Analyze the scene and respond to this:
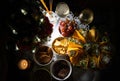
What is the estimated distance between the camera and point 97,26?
2533 mm

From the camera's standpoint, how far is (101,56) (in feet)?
7.72

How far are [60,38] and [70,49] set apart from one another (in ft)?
0.53

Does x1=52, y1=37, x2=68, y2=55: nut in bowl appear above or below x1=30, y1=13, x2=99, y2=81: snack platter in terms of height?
above

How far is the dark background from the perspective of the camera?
2.47 m

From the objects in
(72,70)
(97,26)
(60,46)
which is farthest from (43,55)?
(97,26)

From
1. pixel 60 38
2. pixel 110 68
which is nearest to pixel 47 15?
pixel 60 38

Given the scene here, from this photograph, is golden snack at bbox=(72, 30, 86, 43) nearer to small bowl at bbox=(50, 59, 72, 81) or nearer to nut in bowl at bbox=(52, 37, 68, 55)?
nut in bowl at bbox=(52, 37, 68, 55)

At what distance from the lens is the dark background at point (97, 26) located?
247 centimetres

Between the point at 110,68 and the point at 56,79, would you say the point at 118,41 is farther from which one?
the point at 56,79

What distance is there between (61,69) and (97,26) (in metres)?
0.55

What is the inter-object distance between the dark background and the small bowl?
0.29 metres

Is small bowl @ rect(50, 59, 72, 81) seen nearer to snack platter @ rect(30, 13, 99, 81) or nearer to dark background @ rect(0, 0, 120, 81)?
snack platter @ rect(30, 13, 99, 81)

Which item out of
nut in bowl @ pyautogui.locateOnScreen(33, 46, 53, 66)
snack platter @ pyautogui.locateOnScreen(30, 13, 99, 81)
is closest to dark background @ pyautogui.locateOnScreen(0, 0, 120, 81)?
snack platter @ pyautogui.locateOnScreen(30, 13, 99, 81)

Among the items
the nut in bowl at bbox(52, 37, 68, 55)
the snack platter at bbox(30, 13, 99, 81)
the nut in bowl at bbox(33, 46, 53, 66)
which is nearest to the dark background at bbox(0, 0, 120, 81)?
the snack platter at bbox(30, 13, 99, 81)
